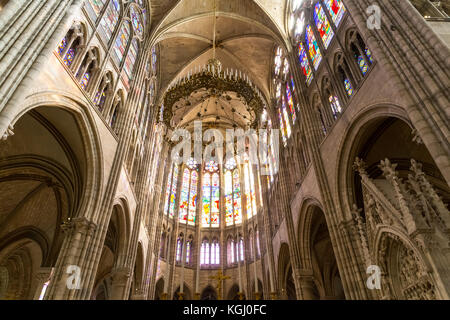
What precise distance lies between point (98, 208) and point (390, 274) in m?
9.13

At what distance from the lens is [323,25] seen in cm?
1289

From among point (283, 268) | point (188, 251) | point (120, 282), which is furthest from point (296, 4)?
point (188, 251)

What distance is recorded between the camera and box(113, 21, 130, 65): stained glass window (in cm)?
1299

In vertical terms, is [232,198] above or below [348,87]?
above

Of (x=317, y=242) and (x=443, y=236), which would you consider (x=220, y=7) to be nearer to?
(x=317, y=242)

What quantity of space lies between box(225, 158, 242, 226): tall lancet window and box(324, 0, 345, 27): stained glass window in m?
18.9

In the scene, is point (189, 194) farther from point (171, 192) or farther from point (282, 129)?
point (282, 129)

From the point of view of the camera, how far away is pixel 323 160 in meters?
11.7

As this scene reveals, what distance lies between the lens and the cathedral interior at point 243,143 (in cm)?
657

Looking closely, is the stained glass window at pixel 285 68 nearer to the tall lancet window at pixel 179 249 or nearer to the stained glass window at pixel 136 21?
the stained glass window at pixel 136 21

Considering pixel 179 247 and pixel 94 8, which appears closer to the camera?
pixel 94 8

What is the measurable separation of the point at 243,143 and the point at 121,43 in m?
13.7

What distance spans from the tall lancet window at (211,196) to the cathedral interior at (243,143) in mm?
2364
